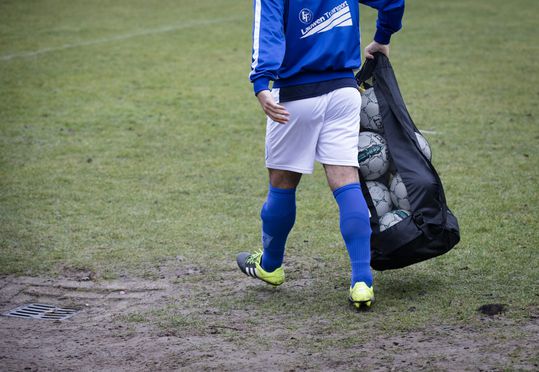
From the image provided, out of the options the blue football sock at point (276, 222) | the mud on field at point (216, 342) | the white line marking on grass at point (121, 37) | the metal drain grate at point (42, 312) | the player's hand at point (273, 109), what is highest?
the player's hand at point (273, 109)

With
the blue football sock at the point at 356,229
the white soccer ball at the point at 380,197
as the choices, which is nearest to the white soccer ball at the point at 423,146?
the white soccer ball at the point at 380,197

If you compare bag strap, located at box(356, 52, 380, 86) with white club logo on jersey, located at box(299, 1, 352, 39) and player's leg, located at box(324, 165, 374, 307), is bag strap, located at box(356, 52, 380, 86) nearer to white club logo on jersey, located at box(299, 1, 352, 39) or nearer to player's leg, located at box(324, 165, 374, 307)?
white club logo on jersey, located at box(299, 1, 352, 39)

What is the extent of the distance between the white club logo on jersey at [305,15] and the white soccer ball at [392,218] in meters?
1.24

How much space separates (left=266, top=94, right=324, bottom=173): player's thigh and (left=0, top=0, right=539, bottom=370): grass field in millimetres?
849

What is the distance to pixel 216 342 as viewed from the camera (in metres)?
4.51

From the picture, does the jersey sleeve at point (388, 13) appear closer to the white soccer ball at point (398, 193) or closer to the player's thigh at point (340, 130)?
the player's thigh at point (340, 130)

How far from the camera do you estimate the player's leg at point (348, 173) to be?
15.9 feet

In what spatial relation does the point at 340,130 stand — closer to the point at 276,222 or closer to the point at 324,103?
the point at 324,103

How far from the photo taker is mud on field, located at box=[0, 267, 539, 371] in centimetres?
412

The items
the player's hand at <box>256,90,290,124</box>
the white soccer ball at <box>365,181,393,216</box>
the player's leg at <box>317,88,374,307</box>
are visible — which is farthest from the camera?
the white soccer ball at <box>365,181,393,216</box>

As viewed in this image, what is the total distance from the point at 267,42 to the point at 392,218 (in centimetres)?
130

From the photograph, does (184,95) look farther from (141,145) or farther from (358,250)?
(358,250)

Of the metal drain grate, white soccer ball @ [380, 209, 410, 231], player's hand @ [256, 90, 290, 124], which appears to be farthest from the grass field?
player's hand @ [256, 90, 290, 124]

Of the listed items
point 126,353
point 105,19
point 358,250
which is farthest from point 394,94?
point 105,19
